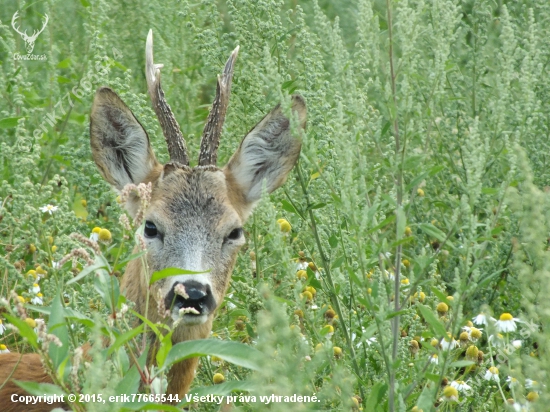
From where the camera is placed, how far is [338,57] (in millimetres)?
3635

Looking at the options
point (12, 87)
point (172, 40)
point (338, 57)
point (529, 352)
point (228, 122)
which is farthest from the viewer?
point (172, 40)

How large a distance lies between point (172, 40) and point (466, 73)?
211cm

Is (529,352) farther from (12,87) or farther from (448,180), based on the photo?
(12,87)

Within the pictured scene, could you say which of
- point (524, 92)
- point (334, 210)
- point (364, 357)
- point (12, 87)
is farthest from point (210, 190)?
point (12, 87)

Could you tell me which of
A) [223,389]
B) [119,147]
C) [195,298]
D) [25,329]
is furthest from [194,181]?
[25,329]

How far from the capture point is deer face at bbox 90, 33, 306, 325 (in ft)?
14.3

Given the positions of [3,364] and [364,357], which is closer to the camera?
[364,357]

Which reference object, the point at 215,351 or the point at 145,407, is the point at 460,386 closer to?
the point at 215,351

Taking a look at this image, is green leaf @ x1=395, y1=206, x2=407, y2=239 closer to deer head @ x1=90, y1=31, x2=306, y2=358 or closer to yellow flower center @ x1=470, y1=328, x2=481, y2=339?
deer head @ x1=90, y1=31, x2=306, y2=358

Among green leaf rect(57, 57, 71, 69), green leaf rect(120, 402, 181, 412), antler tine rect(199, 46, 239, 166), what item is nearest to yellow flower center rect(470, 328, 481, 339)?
antler tine rect(199, 46, 239, 166)

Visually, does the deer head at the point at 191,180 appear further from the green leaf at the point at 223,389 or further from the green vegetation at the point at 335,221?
the green leaf at the point at 223,389

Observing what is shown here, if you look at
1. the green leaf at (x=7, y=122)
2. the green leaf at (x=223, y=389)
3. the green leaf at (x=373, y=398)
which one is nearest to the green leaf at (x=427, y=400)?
the green leaf at (x=373, y=398)

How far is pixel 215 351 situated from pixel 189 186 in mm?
1720

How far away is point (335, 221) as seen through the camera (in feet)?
13.9
